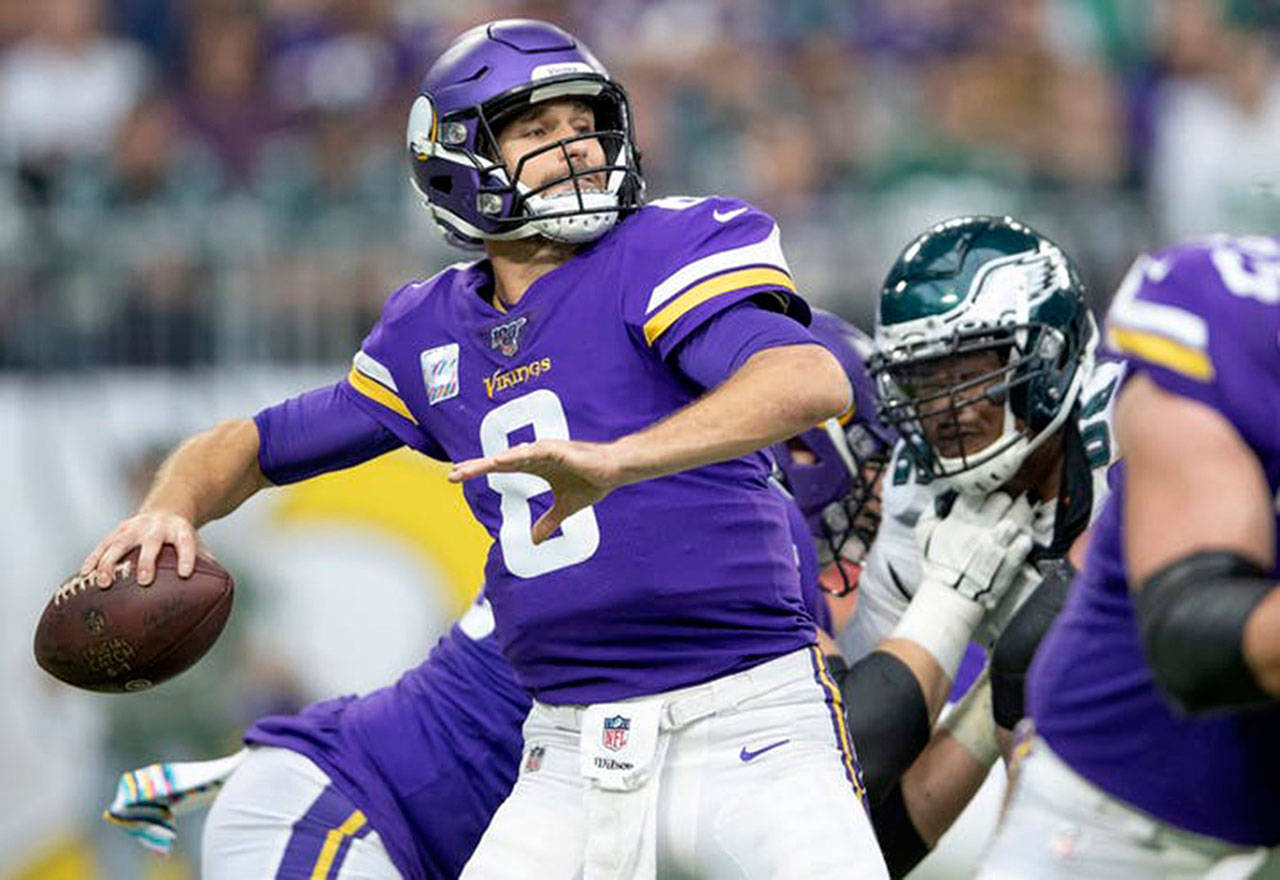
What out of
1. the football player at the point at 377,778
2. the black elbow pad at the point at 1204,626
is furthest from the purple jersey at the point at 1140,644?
the football player at the point at 377,778

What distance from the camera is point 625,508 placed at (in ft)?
11.4

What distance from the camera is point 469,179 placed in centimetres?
380

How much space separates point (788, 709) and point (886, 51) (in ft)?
20.0

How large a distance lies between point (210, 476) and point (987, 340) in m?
1.42

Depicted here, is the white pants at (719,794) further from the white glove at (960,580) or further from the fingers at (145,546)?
the fingers at (145,546)

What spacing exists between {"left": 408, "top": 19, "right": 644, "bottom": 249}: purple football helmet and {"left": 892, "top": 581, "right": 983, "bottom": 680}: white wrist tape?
0.94 metres

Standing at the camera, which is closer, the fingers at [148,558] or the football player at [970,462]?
the fingers at [148,558]

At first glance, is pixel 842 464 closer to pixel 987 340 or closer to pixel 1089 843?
pixel 987 340

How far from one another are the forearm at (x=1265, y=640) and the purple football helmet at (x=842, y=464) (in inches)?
79.4

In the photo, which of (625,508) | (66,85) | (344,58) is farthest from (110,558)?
(344,58)

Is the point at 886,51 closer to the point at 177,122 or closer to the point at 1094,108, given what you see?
the point at 1094,108

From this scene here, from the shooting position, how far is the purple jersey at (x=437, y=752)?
4.18 metres

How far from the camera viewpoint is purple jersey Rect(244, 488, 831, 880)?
4.18 metres

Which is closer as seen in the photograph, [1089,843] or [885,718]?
[1089,843]
